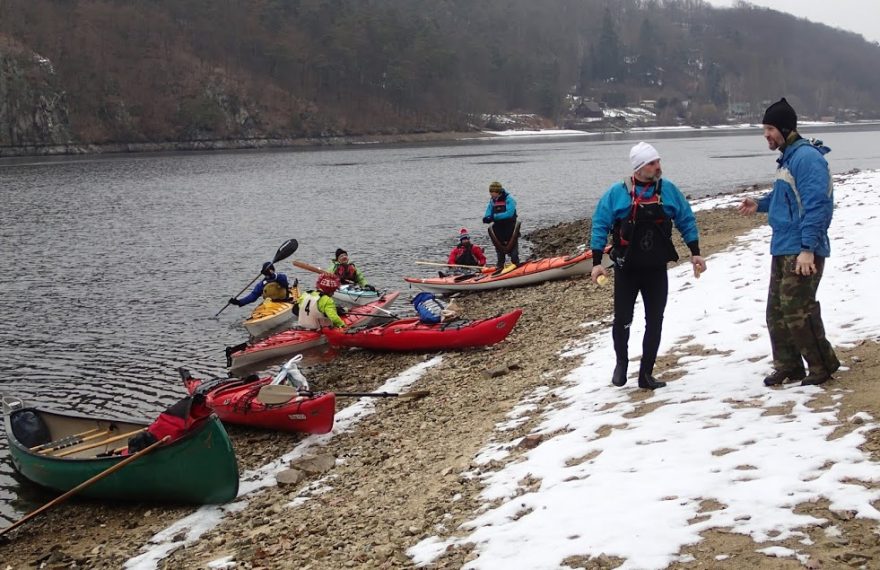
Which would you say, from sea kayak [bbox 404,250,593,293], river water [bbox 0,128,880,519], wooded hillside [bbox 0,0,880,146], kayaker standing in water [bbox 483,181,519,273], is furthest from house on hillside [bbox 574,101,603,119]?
sea kayak [bbox 404,250,593,293]

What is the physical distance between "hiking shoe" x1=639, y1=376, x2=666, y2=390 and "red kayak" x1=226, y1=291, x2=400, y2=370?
7787 mm

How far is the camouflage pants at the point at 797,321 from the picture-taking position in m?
6.40

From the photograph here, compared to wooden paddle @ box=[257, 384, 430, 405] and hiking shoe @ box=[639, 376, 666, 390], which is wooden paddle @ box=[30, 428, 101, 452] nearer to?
wooden paddle @ box=[257, 384, 430, 405]

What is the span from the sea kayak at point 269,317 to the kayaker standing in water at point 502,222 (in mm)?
5151

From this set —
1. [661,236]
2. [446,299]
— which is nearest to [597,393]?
[661,236]

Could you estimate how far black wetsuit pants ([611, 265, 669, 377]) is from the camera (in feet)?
23.9

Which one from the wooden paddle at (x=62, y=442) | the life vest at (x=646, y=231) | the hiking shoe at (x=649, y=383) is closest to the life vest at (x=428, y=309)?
the wooden paddle at (x=62, y=442)

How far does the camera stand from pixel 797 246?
20.9 ft

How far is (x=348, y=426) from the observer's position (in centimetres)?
1002

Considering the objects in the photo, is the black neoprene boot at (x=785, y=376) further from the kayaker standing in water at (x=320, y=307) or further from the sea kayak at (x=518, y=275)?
the sea kayak at (x=518, y=275)

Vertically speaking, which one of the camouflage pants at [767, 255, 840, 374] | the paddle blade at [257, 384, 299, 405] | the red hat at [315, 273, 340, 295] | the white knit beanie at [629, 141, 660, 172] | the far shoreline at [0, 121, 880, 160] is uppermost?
the far shoreline at [0, 121, 880, 160]

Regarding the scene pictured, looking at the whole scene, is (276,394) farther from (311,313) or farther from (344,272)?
(344,272)

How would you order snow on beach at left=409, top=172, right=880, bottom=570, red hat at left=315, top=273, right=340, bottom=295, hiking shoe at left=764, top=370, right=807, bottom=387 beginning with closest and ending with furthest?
1. snow on beach at left=409, top=172, right=880, bottom=570
2. hiking shoe at left=764, top=370, right=807, bottom=387
3. red hat at left=315, top=273, right=340, bottom=295

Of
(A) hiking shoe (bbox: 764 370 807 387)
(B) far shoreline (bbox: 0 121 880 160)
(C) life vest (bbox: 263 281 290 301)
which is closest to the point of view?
(A) hiking shoe (bbox: 764 370 807 387)
